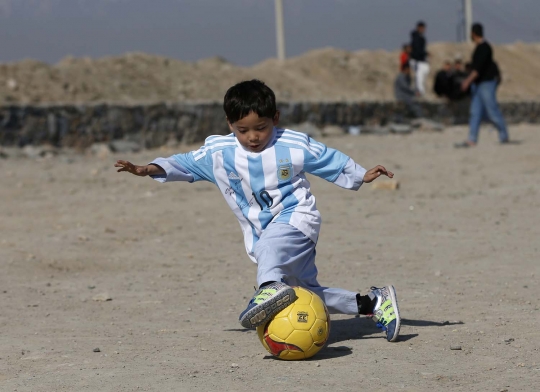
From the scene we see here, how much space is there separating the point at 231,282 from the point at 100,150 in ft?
28.4

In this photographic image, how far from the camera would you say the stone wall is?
13.8m

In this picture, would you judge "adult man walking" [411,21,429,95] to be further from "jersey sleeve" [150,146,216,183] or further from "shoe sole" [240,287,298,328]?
"shoe sole" [240,287,298,328]

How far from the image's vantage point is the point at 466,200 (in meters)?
9.27

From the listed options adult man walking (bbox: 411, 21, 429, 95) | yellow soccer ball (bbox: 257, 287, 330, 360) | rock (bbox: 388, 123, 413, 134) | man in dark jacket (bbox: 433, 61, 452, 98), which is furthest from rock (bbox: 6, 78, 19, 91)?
yellow soccer ball (bbox: 257, 287, 330, 360)

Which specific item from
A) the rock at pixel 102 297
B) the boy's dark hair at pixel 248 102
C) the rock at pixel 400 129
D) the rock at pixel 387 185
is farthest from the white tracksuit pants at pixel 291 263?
the rock at pixel 400 129

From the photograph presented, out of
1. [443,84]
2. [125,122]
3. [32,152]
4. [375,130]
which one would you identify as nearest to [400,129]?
[375,130]

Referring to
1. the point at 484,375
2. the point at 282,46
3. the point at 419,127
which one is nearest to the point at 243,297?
the point at 484,375

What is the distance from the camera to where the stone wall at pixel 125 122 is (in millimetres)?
13836

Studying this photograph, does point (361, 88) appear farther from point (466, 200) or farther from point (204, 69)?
point (466, 200)

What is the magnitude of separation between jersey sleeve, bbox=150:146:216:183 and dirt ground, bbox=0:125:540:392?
0.86m

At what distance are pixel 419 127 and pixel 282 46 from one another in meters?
5.98

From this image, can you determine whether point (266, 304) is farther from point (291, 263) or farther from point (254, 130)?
point (254, 130)

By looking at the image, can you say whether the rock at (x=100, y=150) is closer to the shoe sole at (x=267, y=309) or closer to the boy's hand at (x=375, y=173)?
the boy's hand at (x=375, y=173)

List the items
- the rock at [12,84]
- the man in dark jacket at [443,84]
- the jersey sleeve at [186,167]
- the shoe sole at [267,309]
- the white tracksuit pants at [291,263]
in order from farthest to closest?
the man in dark jacket at [443,84]
the rock at [12,84]
the jersey sleeve at [186,167]
the white tracksuit pants at [291,263]
the shoe sole at [267,309]
